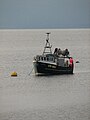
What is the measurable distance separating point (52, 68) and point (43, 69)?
0.52m

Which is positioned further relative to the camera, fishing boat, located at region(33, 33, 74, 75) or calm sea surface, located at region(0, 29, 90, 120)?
fishing boat, located at region(33, 33, 74, 75)

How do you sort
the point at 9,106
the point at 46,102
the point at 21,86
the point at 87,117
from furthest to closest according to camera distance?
1. the point at 21,86
2. the point at 46,102
3. the point at 9,106
4. the point at 87,117

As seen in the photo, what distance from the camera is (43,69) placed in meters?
21.7

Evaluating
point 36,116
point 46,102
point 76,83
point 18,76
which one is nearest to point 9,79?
point 18,76

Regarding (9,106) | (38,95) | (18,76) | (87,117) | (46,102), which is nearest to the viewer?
(87,117)

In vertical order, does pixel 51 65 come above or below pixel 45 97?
above

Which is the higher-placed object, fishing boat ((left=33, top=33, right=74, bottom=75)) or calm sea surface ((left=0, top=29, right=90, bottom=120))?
fishing boat ((left=33, top=33, right=74, bottom=75))

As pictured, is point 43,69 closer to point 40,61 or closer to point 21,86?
point 40,61

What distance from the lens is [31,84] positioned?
1970cm

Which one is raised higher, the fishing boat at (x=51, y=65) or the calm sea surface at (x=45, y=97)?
the fishing boat at (x=51, y=65)

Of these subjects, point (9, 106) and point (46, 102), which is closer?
point (9, 106)

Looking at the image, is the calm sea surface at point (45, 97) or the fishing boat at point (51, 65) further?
the fishing boat at point (51, 65)

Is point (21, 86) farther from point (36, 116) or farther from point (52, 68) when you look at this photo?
point (36, 116)

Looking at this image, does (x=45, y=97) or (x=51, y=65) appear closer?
(x=45, y=97)
